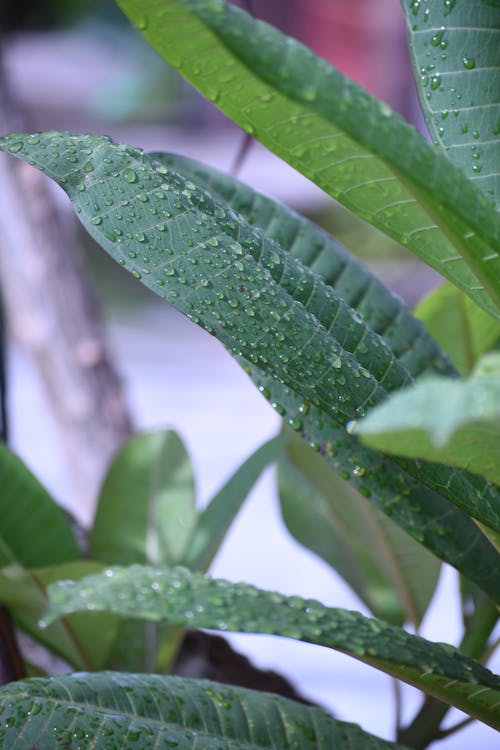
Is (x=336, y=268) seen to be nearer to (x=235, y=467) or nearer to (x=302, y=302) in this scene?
(x=302, y=302)

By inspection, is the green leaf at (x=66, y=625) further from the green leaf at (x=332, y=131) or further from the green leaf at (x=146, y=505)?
the green leaf at (x=332, y=131)

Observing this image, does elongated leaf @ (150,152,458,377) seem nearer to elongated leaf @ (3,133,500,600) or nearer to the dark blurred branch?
elongated leaf @ (3,133,500,600)

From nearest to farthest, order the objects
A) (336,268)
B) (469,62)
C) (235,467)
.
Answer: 1. (469,62)
2. (336,268)
3. (235,467)

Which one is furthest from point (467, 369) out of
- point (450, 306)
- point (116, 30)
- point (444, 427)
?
point (116, 30)

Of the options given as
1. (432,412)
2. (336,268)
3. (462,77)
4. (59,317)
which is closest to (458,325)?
(336,268)

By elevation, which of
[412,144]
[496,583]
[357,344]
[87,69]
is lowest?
Answer: [87,69]

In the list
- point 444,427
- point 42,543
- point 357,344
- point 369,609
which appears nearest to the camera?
point 444,427

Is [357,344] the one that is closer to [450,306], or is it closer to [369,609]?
[450,306]
